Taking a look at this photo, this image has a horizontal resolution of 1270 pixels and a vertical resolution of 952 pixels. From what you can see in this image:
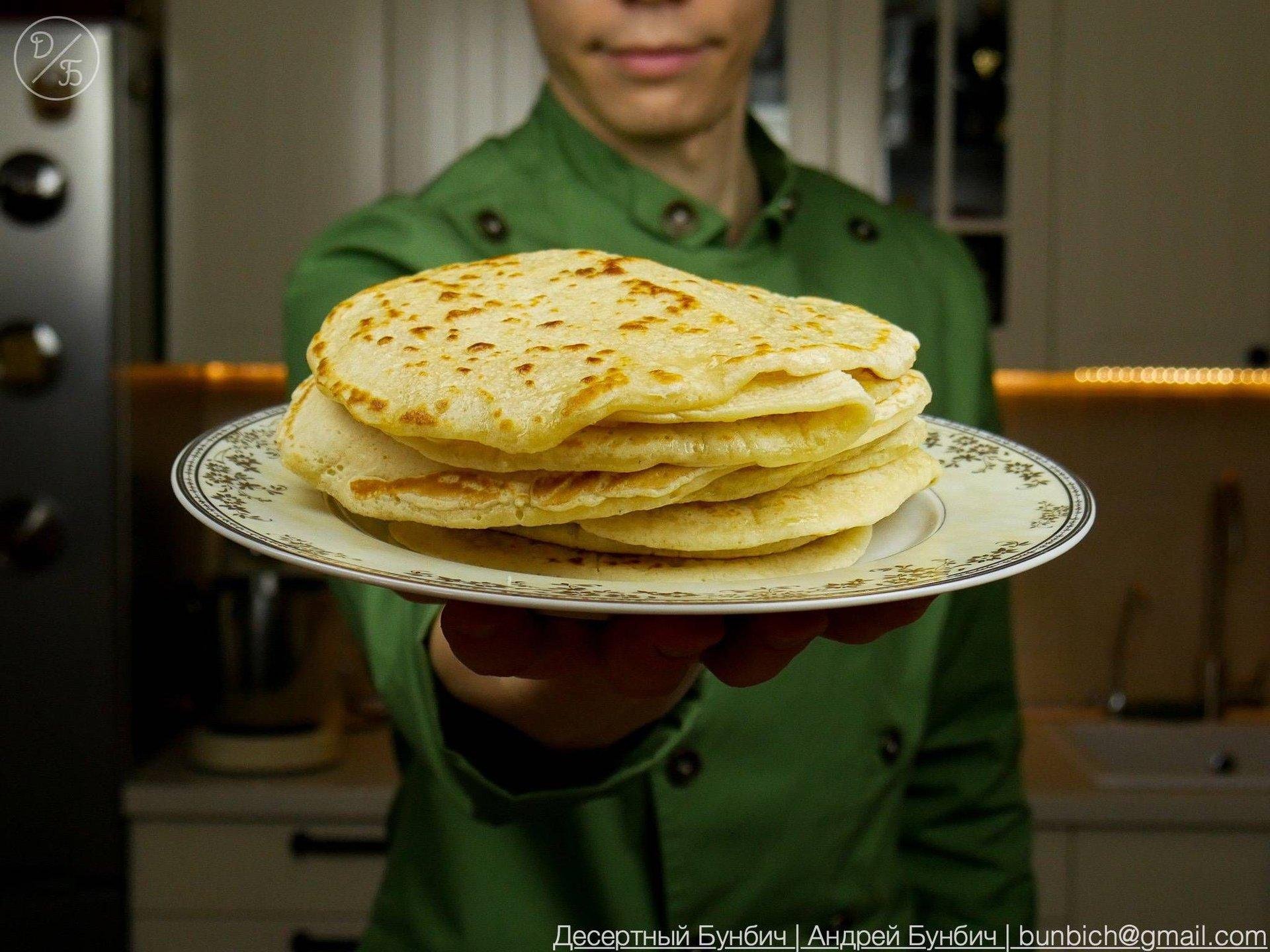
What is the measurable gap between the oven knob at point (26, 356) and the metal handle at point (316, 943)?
108 cm

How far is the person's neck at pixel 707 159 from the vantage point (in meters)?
1.41

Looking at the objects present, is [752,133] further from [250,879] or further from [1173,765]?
[1173,765]

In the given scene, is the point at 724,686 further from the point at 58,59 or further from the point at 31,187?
the point at 58,59

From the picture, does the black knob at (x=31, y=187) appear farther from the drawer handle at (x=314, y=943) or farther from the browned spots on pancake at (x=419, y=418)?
the browned spots on pancake at (x=419, y=418)

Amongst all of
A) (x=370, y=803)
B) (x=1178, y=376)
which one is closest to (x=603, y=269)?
(x=370, y=803)

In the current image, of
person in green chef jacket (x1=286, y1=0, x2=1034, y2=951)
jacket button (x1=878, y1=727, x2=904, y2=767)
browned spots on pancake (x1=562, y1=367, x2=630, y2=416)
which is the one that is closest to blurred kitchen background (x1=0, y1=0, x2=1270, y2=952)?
person in green chef jacket (x1=286, y1=0, x2=1034, y2=951)

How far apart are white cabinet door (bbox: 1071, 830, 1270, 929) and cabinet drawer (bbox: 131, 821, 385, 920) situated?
126 centimetres

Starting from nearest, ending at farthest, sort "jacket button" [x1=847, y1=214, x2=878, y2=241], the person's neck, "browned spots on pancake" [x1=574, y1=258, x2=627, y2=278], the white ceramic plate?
the white ceramic plate < "browned spots on pancake" [x1=574, y1=258, x2=627, y2=278] < the person's neck < "jacket button" [x1=847, y1=214, x2=878, y2=241]

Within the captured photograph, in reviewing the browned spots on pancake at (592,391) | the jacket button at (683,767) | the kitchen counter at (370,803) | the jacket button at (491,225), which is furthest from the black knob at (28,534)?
the browned spots on pancake at (592,391)

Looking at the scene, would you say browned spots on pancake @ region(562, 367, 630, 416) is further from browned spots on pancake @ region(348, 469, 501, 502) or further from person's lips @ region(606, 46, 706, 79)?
person's lips @ region(606, 46, 706, 79)

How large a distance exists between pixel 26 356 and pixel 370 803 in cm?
100

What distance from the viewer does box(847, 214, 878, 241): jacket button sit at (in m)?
1.56

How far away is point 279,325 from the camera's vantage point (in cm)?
259

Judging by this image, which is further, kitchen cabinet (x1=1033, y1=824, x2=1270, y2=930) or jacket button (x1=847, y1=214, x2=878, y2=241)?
kitchen cabinet (x1=1033, y1=824, x2=1270, y2=930)
